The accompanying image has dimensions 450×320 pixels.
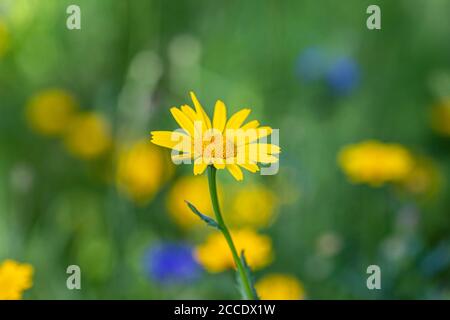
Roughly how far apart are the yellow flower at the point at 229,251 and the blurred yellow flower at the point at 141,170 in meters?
0.14

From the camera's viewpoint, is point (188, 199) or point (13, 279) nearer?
point (13, 279)

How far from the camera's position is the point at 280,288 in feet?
3.49

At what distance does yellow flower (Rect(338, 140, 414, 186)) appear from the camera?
117cm

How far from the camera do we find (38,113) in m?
1.31

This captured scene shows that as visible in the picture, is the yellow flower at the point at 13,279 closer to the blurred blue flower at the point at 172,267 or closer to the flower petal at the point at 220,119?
the flower petal at the point at 220,119

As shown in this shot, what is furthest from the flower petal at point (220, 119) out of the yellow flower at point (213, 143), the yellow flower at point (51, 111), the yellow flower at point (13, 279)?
the yellow flower at point (51, 111)

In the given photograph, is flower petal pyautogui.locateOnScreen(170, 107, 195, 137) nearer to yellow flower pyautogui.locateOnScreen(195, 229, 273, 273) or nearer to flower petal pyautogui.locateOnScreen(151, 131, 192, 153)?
flower petal pyautogui.locateOnScreen(151, 131, 192, 153)

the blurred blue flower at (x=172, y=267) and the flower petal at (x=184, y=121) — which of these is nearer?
the flower petal at (x=184, y=121)

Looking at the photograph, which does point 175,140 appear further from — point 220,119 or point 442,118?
point 442,118

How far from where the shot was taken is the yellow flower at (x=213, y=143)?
568mm

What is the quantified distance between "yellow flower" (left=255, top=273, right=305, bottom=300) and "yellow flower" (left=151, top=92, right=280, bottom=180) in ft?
1.45

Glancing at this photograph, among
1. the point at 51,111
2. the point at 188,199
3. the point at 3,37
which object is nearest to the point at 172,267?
the point at 188,199

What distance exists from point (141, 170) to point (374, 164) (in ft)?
1.11
